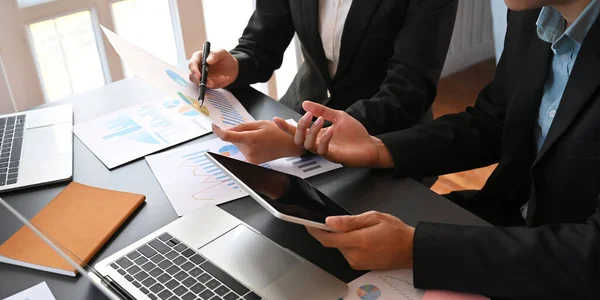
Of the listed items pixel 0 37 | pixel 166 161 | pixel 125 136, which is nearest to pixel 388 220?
pixel 166 161

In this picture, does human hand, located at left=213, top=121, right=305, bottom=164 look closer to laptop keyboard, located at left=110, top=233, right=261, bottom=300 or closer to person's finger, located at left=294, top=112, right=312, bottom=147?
person's finger, located at left=294, top=112, right=312, bottom=147

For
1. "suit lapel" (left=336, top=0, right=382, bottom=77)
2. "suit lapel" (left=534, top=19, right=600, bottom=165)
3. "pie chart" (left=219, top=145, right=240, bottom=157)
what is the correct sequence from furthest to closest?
"suit lapel" (left=336, top=0, right=382, bottom=77)
"pie chart" (left=219, top=145, right=240, bottom=157)
"suit lapel" (left=534, top=19, right=600, bottom=165)

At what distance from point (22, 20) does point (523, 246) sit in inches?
68.4

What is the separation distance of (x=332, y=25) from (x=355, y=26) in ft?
0.34

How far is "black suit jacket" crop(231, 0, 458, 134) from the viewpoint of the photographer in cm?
134

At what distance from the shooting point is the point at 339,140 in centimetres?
114

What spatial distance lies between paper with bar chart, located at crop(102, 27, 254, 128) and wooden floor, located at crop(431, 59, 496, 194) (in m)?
1.38

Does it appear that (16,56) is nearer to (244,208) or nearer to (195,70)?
(195,70)

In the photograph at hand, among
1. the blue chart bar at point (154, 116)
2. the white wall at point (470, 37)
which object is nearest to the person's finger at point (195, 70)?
the blue chart bar at point (154, 116)

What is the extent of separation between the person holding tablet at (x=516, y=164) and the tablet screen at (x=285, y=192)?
0.12ft

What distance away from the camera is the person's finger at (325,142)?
1038 mm

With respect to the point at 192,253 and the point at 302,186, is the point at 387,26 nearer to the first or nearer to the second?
the point at 302,186

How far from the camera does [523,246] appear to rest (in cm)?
82

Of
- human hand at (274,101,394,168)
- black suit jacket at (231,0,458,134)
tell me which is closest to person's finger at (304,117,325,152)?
human hand at (274,101,394,168)
